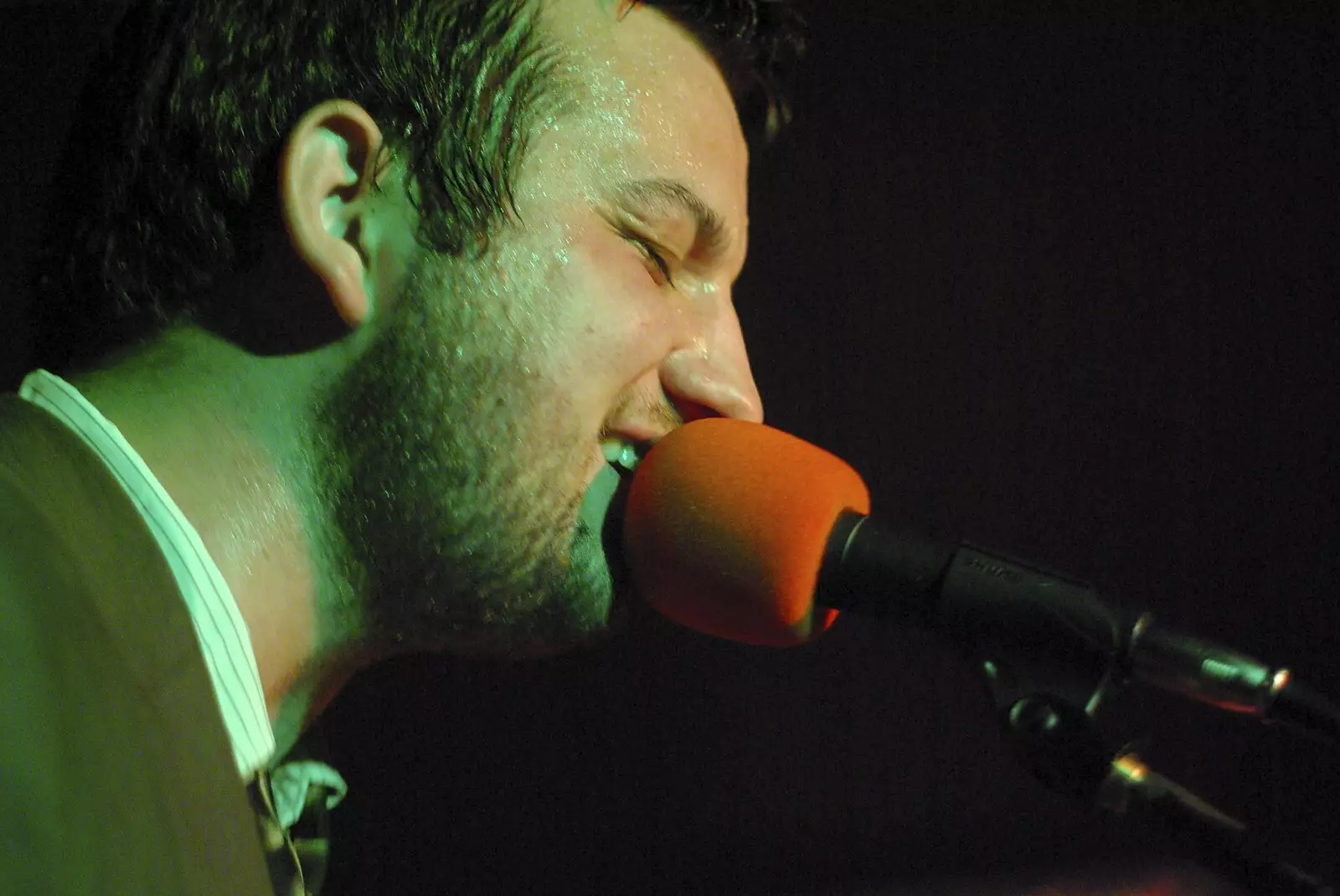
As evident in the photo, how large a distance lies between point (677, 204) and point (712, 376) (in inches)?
5.8

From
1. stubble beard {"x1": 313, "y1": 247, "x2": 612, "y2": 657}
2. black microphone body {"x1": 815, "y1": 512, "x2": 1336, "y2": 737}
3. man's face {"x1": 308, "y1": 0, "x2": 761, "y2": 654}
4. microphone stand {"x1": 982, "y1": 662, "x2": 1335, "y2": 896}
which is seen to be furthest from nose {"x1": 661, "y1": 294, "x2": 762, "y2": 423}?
microphone stand {"x1": 982, "y1": 662, "x2": 1335, "y2": 896}

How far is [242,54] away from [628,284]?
369mm

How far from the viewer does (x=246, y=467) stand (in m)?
0.77

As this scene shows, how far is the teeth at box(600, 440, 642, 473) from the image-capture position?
2.83ft

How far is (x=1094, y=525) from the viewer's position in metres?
1.30

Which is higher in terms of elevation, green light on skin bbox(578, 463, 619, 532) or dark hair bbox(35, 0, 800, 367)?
dark hair bbox(35, 0, 800, 367)

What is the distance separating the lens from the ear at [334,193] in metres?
0.79

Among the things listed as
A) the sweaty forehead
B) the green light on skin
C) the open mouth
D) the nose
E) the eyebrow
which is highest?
the sweaty forehead

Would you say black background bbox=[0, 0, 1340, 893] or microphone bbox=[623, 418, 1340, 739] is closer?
microphone bbox=[623, 418, 1340, 739]

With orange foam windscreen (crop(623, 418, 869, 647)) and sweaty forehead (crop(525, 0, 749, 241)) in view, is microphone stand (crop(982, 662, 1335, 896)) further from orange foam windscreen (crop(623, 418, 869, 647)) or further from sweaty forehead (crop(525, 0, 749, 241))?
sweaty forehead (crop(525, 0, 749, 241))

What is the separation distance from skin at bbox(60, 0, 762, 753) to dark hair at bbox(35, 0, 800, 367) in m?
0.02

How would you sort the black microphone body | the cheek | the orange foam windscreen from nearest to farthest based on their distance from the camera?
the black microphone body
the orange foam windscreen
the cheek

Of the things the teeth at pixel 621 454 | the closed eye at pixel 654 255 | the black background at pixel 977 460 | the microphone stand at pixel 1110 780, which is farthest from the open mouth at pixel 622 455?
the black background at pixel 977 460

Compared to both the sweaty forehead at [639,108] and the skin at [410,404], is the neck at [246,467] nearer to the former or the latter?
the skin at [410,404]
